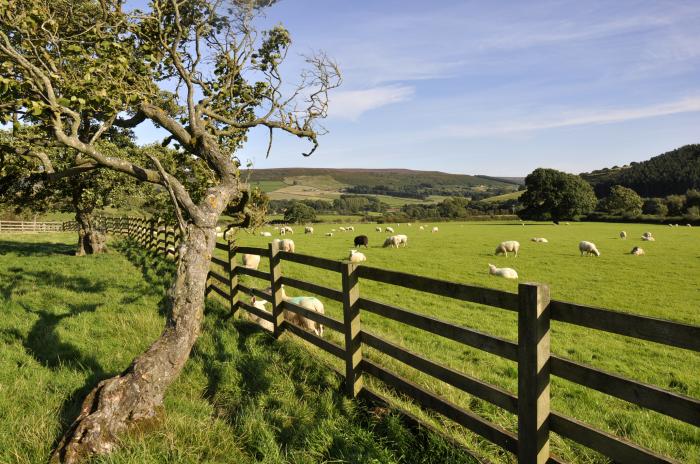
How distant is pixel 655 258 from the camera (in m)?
28.3

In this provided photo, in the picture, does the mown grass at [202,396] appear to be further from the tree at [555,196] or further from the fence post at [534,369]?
the tree at [555,196]

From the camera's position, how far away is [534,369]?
3.53 m

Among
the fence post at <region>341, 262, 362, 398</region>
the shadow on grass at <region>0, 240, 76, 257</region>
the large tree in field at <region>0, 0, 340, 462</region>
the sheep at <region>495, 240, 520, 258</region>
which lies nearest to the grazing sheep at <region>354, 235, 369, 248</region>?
the sheep at <region>495, 240, 520, 258</region>

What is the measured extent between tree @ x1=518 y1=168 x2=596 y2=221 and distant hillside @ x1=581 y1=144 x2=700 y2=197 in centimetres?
8124

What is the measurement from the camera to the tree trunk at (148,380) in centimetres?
429

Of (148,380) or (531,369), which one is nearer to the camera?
(531,369)

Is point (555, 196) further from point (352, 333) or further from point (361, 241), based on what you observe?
point (352, 333)

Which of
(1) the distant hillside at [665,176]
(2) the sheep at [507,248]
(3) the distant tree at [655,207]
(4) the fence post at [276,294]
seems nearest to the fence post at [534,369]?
(4) the fence post at [276,294]

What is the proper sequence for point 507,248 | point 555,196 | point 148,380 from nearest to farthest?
point 148,380 < point 507,248 < point 555,196

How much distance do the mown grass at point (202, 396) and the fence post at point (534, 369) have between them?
817 millimetres

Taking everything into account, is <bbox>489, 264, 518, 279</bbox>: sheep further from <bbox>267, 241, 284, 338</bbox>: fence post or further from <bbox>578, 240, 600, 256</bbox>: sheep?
<bbox>267, 241, 284, 338</bbox>: fence post

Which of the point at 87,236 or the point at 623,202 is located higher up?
the point at 87,236

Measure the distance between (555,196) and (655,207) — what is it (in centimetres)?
3364

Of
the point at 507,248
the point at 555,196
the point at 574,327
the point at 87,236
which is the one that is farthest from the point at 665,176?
the point at 87,236
